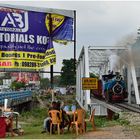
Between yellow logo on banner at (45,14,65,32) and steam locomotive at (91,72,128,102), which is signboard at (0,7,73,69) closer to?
yellow logo on banner at (45,14,65,32)

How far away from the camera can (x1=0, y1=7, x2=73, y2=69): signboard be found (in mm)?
20781

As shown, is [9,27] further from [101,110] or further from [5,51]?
[101,110]

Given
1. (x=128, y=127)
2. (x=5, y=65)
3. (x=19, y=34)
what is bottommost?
(x=128, y=127)

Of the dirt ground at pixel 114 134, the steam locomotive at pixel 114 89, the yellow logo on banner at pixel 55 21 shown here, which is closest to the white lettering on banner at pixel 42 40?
the yellow logo on banner at pixel 55 21

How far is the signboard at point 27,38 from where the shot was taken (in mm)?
20781

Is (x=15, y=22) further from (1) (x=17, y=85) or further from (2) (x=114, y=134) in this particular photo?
(1) (x=17, y=85)

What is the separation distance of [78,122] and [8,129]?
2.40 m

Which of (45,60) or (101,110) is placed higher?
(45,60)

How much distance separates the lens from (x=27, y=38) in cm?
2114

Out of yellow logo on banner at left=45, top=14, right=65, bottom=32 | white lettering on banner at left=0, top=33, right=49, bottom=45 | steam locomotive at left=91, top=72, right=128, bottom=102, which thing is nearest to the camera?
white lettering on banner at left=0, top=33, right=49, bottom=45

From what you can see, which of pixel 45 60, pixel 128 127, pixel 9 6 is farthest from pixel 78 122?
pixel 9 6

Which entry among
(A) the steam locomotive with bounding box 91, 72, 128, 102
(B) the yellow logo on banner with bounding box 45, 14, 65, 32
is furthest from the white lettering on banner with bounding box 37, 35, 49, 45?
(A) the steam locomotive with bounding box 91, 72, 128, 102

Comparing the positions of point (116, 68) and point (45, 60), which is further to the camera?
point (116, 68)

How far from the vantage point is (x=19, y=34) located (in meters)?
20.9
